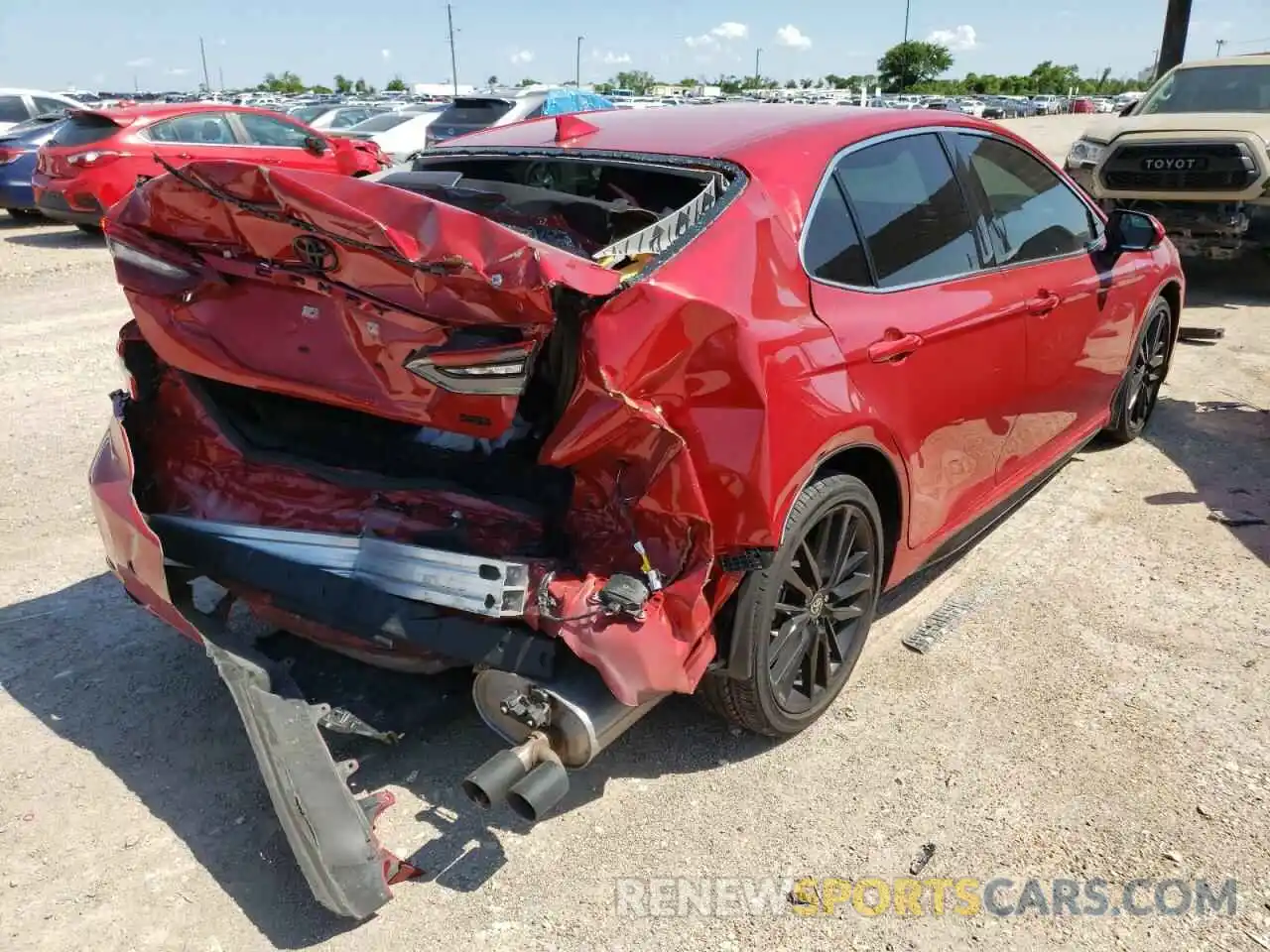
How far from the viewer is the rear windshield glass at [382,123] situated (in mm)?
16875

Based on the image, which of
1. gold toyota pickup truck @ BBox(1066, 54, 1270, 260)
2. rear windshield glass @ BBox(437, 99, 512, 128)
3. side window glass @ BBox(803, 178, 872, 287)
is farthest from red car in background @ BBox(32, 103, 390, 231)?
side window glass @ BBox(803, 178, 872, 287)

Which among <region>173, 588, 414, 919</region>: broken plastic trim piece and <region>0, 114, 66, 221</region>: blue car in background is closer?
<region>173, 588, 414, 919</region>: broken plastic trim piece

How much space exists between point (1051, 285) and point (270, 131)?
11.8m

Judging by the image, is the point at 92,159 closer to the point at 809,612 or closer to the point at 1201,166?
the point at 1201,166

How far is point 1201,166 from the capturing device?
8695 millimetres

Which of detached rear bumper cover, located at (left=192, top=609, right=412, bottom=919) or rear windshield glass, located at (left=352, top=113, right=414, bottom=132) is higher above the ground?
rear windshield glass, located at (left=352, top=113, right=414, bottom=132)

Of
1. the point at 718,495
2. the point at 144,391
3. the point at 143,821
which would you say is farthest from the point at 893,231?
the point at 143,821

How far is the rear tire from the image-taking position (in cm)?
520

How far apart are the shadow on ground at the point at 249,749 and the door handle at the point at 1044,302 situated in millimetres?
1938

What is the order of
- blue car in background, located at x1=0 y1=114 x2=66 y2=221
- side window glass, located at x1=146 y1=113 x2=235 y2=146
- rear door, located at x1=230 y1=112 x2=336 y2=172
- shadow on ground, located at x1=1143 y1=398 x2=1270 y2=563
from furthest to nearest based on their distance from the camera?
blue car in background, located at x1=0 y1=114 x2=66 y2=221 → rear door, located at x1=230 y1=112 x2=336 y2=172 → side window glass, located at x1=146 y1=113 x2=235 y2=146 → shadow on ground, located at x1=1143 y1=398 x2=1270 y2=563

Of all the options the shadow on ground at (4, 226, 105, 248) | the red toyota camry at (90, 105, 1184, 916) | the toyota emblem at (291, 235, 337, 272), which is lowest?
the shadow on ground at (4, 226, 105, 248)

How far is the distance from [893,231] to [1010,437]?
1097 millimetres

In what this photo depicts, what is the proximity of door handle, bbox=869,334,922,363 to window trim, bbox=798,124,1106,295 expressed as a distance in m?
0.16

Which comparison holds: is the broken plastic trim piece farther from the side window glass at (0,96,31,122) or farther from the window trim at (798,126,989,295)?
the side window glass at (0,96,31,122)
